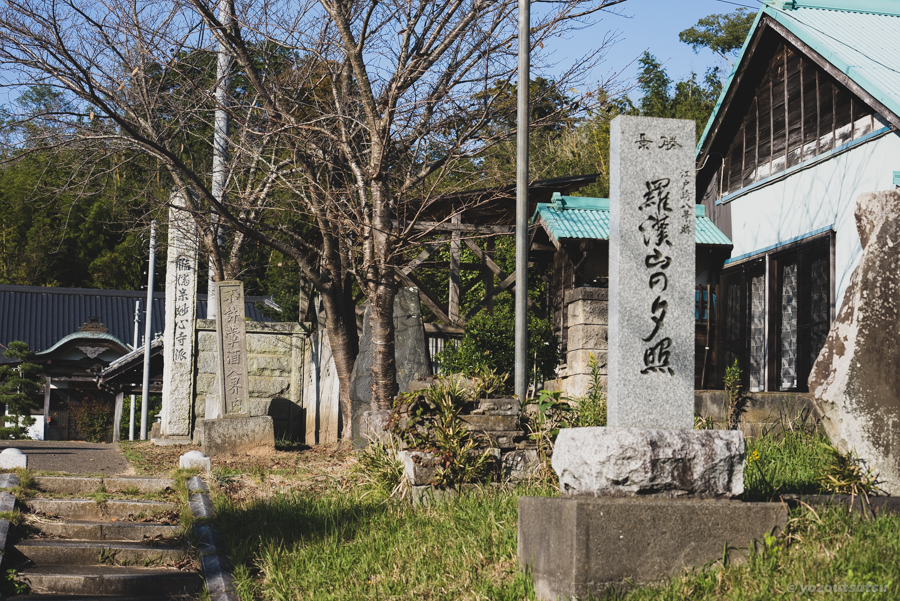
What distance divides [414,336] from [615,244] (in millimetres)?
8183

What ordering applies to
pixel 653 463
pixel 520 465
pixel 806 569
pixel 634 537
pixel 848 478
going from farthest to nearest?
pixel 520 465 → pixel 848 478 → pixel 653 463 → pixel 634 537 → pixel 806 569

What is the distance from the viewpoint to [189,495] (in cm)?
841

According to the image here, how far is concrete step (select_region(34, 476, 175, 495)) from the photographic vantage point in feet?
28.2

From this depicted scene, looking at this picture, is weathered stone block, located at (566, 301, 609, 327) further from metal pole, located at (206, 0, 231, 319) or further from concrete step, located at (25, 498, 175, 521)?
metal pole, located at (206, 0, 231, 319)

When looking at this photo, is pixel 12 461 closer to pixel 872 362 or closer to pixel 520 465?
pixel 520 465

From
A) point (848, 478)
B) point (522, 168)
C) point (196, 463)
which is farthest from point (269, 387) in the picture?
point (848, 478)

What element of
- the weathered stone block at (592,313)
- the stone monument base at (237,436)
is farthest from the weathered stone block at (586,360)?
the stone monument base at (237,436)

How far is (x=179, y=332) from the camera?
15.6m

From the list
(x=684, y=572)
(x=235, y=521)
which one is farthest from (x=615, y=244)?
(x=235, y=521)

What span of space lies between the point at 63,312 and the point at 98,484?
2698 cm

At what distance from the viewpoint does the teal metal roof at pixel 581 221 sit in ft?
43.1

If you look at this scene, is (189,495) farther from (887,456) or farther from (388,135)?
(887,456)

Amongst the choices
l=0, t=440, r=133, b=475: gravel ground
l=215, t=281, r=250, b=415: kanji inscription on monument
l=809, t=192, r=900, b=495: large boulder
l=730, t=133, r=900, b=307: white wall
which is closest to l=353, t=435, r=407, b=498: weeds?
l=0, t=440, r=133, b=475: gravel ground

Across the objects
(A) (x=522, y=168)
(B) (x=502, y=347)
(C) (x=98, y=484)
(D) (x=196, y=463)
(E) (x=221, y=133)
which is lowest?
(C) (x=98, y=484)
